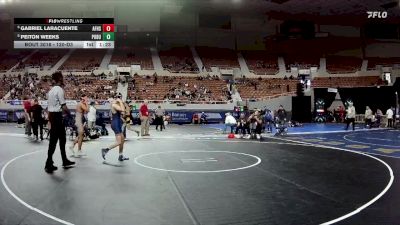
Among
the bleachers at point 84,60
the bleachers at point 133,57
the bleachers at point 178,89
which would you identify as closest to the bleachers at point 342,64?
the bleachers at point 178,89

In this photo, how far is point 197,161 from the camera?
31.8ft

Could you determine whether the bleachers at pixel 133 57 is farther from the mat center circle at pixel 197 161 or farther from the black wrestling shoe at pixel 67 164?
the black wrestling shoe at pixel 67 164

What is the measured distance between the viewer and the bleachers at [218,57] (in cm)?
4234

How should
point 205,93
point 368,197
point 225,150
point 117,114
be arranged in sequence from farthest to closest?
point 205,93 → point 225,150 → point 117,114 → point 368,197

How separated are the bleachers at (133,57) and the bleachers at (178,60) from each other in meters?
1.57

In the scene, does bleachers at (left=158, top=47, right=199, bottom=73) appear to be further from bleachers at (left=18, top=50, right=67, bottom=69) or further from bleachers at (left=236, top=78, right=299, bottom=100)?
bleachers at (left=18, top=50, right=67, bottom=69)

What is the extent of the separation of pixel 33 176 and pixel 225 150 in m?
6.12

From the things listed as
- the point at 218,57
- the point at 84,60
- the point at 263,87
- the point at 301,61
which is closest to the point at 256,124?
the point at 263,87

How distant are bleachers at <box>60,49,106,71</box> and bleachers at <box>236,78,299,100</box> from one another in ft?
51.7

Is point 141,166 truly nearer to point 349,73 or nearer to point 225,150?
point 225,150

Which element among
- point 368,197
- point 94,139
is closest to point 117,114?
point 368,197

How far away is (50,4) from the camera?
35.7m
